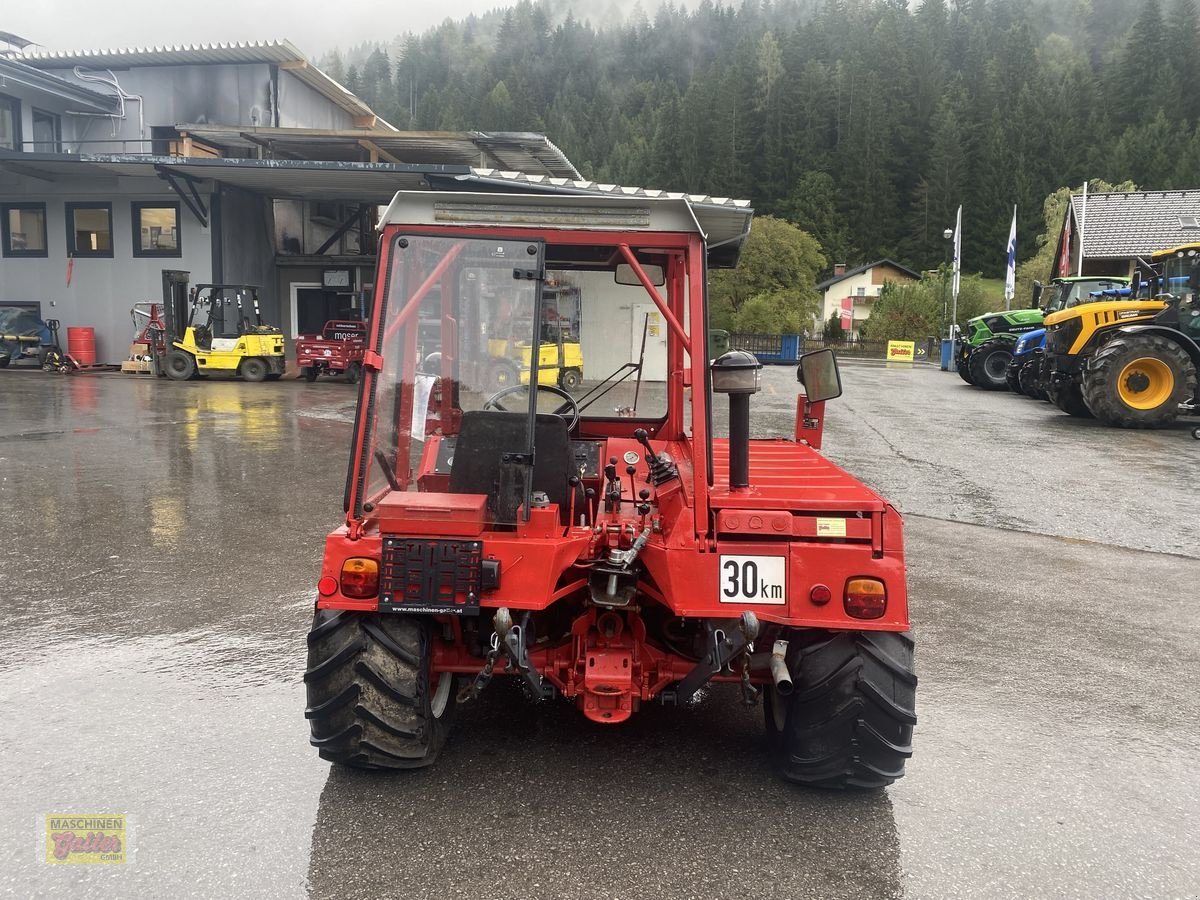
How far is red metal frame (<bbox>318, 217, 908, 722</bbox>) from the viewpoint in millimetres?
3395

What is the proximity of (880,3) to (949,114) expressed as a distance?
38.4 metres

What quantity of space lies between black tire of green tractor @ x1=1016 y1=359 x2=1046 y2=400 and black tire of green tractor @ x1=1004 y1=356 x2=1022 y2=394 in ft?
0.60

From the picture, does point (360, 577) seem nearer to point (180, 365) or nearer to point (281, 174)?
point (180, 365)

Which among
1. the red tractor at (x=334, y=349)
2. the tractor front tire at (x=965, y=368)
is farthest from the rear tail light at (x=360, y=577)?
the tractor front tire at (x=965, y=368)

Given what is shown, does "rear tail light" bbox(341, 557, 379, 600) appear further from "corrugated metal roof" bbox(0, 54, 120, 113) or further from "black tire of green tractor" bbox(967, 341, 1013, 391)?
"corrugated metal roof" bbox(0, 54, 120, 113)

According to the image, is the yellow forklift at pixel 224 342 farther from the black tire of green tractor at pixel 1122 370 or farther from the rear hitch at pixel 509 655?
the rear hitch at pixel 509 655

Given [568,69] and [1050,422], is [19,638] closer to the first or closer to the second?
[1050,422]

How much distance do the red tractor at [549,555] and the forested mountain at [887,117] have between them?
81.9 m

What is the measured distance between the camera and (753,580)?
3.42 m

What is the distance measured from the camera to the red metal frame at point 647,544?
3.39m

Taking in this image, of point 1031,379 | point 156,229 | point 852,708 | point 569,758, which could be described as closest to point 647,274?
point 852,708

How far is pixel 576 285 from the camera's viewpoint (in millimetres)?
4652

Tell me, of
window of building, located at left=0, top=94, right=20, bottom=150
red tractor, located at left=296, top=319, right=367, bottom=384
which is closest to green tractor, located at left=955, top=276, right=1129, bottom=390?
red tractor, located at left=296, top=319, right=367, bottom=384

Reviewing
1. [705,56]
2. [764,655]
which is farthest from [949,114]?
[764,655]
